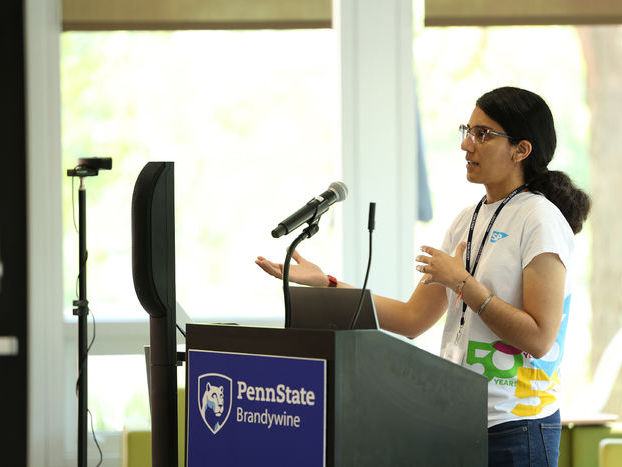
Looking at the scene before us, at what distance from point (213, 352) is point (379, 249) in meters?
2.82

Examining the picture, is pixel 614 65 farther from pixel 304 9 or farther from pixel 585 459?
pixel 585 459

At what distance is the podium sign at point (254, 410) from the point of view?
1.37 meters

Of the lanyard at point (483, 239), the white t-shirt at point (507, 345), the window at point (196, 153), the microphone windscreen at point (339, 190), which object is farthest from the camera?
the window at point (196, 153)

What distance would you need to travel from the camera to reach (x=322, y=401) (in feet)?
4.44

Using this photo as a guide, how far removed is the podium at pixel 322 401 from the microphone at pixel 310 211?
0.22 metres

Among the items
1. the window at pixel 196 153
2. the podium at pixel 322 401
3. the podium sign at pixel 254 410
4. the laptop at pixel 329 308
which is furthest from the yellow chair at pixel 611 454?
the window at pixel 196 153

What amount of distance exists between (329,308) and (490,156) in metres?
0.66

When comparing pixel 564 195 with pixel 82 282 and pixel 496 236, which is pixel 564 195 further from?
pixel 82 282

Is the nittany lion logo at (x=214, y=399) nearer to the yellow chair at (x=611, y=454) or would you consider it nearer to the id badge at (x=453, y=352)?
the id badge at (x=453, y=352)

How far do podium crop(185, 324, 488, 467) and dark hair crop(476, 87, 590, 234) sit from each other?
2.05 ft

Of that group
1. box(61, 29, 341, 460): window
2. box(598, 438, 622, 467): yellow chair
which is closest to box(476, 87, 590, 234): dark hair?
box(598, 438, 622, 467): yellow chair

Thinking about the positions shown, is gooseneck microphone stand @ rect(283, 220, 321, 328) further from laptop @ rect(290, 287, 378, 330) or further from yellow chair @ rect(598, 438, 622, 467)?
yellow chair @ rect(598, 438, 622, 467)

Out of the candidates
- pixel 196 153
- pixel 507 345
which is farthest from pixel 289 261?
pixel 196 153

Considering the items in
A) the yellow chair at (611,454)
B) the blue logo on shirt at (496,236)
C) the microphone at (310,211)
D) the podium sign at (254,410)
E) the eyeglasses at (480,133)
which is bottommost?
the yellow chair at (611,454)
